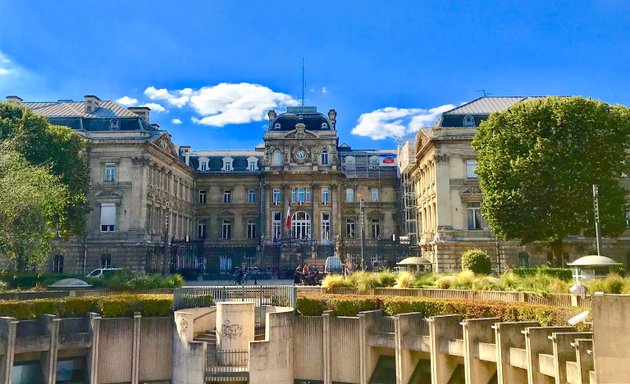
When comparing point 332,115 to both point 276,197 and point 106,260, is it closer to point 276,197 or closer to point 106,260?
point 276,197

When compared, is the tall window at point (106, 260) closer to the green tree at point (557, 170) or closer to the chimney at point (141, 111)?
the chimney at point (141, 111)

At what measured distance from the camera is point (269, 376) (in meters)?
21.3

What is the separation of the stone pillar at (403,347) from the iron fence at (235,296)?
528 cm

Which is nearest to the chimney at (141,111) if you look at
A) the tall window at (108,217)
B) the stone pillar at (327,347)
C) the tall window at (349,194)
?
the tall window at (108,217)

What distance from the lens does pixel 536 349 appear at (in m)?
15.9

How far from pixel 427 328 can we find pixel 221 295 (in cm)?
1048

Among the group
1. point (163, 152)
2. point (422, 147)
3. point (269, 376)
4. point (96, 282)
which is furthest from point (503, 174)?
point (163, 152)

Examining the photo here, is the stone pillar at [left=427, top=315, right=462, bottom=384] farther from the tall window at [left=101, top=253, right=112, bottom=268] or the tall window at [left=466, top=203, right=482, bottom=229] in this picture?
the tall window at [left=101, top=253, right=112, bottom=268]

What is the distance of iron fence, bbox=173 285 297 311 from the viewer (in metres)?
24.4

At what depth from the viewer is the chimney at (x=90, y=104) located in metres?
53.1

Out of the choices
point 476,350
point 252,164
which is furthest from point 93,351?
point 252,164

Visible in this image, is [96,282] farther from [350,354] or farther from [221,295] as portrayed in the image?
[350,354]

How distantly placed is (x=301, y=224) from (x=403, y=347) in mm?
45907

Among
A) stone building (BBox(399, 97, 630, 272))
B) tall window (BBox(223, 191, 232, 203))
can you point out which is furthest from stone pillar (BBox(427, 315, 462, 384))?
tall window (BBox(223, 191, 232, 203))
